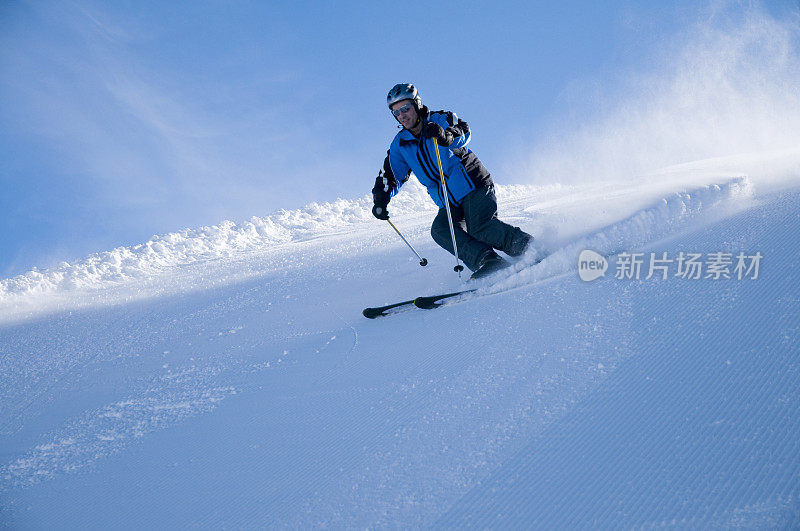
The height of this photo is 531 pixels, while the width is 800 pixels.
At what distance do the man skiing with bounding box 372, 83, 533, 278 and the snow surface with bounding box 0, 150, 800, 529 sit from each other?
34 cm

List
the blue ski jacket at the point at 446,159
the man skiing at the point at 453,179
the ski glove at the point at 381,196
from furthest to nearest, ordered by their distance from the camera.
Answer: the ski glove at the point at 381,196
the blue ski jacket at the point at 446,159
the man skiing at the point at 453,179

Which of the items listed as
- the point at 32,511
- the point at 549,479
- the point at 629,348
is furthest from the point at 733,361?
the point at 32,511

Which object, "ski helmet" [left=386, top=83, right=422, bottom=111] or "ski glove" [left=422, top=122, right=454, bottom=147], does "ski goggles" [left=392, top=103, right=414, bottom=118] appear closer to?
"ski helmet" [left=386, top=83, right=422, bottom=111]

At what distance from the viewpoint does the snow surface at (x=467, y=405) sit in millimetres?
1574

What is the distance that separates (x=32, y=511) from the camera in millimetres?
1999

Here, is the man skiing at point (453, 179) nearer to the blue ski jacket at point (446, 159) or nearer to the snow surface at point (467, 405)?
the blue ski jacket at point (446, 159)

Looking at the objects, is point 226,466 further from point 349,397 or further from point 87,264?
point 87,264

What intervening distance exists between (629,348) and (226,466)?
211cm

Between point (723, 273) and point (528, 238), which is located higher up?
point (528, 238)

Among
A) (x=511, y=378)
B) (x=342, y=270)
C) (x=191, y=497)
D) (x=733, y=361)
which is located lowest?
(x=733, y=361)

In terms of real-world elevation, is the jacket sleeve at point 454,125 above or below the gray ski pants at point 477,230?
above

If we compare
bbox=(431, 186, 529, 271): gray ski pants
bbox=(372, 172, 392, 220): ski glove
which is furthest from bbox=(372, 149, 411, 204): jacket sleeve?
bbox=(431, 186, 529, 271): gray ski pants

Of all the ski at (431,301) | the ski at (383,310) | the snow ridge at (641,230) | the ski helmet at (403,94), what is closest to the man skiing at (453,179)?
the ski helmet at (403,94)

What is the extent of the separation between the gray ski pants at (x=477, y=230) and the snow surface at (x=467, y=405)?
0.25 metres
